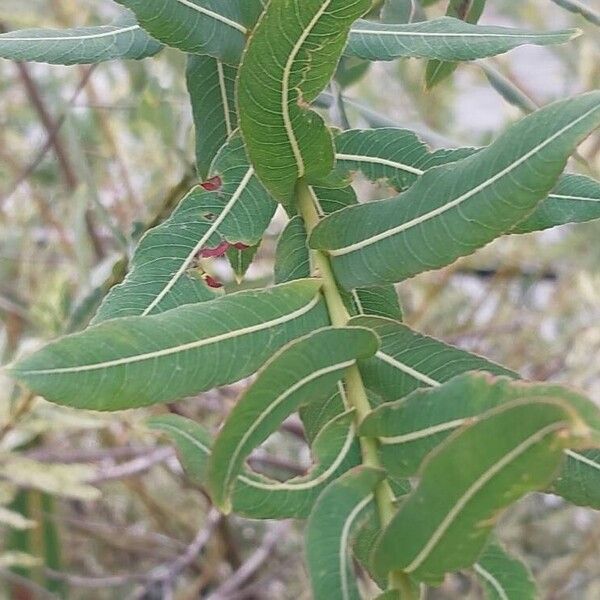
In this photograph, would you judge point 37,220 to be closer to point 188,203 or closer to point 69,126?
point 69,126

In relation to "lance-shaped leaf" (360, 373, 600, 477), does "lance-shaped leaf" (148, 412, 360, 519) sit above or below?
below

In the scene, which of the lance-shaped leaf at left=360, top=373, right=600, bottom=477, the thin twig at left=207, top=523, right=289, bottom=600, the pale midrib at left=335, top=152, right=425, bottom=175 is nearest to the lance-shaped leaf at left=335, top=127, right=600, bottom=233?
the pale midrib at left=335, top=152, right=425, bottom=175

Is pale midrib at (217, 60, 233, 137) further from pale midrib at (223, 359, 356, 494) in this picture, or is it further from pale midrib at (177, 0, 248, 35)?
pale midrib at (223, 359, 356, 494)

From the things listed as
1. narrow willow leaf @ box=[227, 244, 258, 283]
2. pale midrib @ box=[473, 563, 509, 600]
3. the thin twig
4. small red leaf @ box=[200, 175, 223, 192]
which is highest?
Result: small red leaf @ box=[200, 175, 223, 192]

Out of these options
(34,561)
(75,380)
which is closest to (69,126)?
(34,561)

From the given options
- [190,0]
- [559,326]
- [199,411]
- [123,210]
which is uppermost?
[190,0]
